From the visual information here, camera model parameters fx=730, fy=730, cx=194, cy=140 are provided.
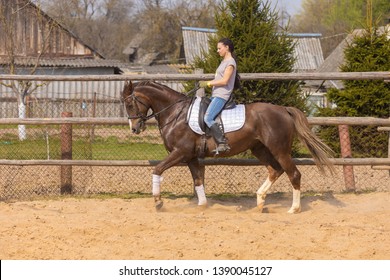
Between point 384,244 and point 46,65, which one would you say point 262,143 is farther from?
point 46,65

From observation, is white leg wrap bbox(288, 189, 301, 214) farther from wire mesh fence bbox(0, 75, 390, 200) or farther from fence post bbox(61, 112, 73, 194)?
fence post bbox(61, 112, 73, 194)

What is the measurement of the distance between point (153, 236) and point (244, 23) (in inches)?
354

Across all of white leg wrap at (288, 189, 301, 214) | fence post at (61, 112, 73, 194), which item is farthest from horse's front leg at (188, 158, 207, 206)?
fence post at (61, 112, 73, 194)

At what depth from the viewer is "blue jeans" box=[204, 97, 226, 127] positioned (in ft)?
31.4

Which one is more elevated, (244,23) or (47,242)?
(244,23)

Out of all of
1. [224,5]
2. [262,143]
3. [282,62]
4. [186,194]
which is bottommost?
[186,194]

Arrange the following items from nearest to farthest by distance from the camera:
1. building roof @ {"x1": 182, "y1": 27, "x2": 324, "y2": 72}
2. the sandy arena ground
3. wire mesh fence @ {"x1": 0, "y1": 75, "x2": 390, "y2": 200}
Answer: the sandy arena ground
wire mesh fence @ {"x1": 0, "y1": 75, "x2": 390, "y2": 200}
building roof @ {"x1": 182, "y1": 27, "x2": 324, "y2": 72}

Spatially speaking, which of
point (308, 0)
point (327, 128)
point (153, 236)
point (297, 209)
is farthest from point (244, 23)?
point (308, 0)

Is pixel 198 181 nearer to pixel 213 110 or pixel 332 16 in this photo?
pixel 213 110

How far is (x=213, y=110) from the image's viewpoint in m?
9.58

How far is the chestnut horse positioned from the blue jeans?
303 mm

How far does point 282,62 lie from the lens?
51.9 feet

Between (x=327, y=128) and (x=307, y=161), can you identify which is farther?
(x=327, y=128)

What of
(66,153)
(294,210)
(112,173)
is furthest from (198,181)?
(112,173)
